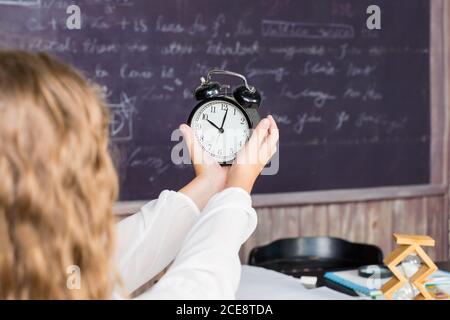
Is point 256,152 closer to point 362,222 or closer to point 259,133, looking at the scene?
point 259,133

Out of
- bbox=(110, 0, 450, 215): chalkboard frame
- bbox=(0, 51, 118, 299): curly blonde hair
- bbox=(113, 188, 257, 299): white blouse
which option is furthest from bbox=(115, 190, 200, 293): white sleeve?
bbox=(110, 0, 450, 215): chalkboard frame

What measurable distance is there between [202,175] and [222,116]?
0.16 meters

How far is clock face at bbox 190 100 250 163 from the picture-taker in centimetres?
130

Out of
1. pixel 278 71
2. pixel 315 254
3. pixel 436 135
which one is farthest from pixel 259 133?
pixel 436 135

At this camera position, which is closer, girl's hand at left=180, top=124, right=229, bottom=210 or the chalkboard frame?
girl's hand at left=180, top=124, right=229, bottom=210

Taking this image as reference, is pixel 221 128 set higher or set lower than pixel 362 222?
higher

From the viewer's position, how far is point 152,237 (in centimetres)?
116

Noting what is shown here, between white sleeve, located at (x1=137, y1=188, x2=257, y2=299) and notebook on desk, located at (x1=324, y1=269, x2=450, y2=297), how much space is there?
745mm

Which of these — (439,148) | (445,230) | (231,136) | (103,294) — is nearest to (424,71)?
(439,148)

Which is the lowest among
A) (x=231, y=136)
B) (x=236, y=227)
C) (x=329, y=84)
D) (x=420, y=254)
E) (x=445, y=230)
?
(x=445, y=230)

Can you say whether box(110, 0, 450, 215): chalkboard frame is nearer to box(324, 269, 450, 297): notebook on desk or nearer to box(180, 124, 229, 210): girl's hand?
box(324, 269, 450, 297): notebook on desk

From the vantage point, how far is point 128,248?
1147 millimetres
